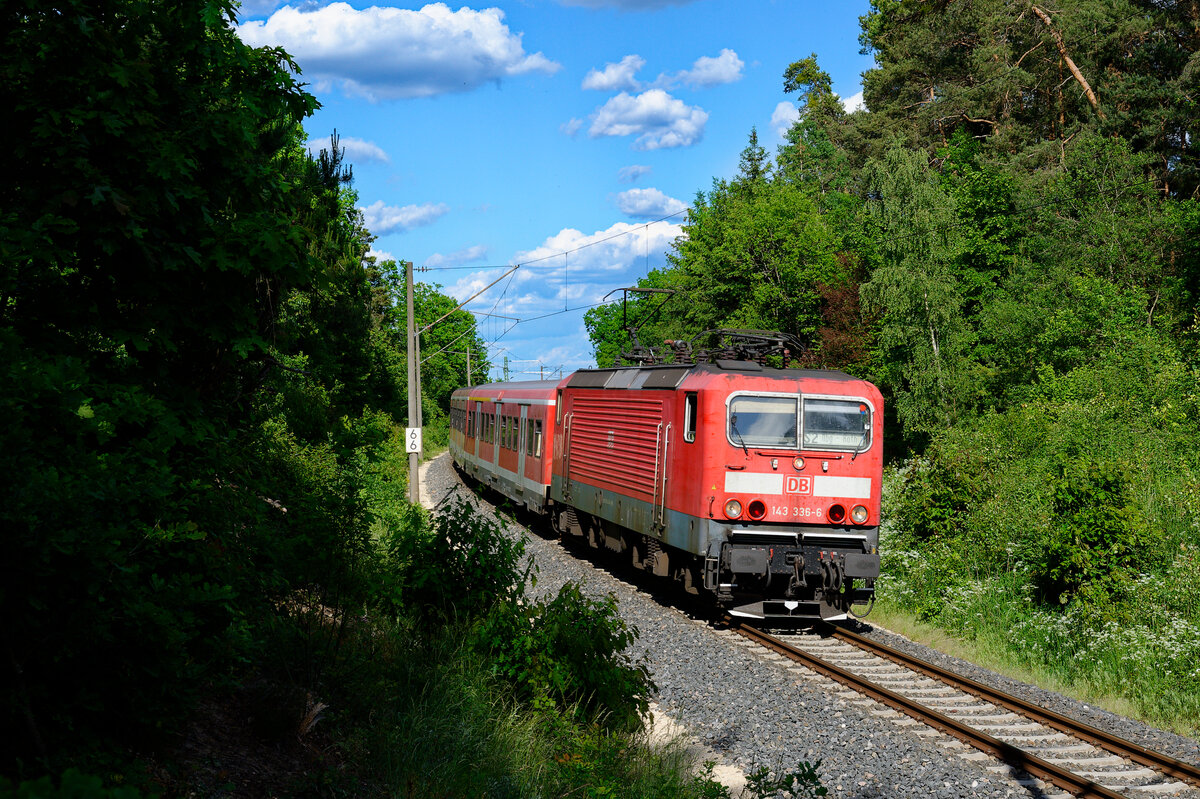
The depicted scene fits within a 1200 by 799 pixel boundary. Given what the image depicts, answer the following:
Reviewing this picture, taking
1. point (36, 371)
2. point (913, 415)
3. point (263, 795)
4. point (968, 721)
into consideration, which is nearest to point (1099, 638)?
point (968, 721)

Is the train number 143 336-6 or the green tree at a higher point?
the green tree

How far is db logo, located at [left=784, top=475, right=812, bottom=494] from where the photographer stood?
12141mm

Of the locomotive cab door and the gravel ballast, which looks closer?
the gravel ballast

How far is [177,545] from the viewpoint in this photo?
452cm

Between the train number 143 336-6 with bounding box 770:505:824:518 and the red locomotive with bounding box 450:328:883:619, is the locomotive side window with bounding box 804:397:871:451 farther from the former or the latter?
the train number 143 336-6 with bounding box 770:505:824:518

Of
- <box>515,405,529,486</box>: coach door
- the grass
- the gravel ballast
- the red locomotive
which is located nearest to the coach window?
the red locomotive

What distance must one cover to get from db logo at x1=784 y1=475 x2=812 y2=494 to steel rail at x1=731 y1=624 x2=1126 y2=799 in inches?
75.5

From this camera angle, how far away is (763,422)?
12258mm

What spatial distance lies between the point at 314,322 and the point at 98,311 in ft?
48.5

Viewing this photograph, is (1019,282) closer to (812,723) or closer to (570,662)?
(812,723)

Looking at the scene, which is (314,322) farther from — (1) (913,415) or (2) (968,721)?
(1) (913,415)

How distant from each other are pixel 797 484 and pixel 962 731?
4.36 m

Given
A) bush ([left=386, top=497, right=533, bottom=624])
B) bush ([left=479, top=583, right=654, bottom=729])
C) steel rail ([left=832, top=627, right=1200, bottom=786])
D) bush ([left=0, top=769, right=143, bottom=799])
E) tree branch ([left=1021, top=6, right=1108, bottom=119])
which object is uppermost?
tree branch ([left=1021, top=6, right=1108, bottom=119])

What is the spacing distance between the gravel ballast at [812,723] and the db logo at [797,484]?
2073mm
